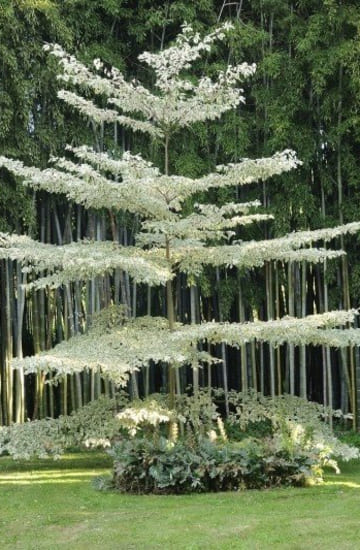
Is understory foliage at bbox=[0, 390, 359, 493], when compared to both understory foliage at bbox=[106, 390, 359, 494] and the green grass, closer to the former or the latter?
understory foliage at bbox=[106, 390, 359, 494]

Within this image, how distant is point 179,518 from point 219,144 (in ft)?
14.7

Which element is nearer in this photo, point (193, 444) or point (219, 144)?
point (193, 444)

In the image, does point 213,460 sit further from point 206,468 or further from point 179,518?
point 179,518

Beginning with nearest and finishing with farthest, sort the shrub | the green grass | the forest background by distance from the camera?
the green grass
the shrub
the forest background

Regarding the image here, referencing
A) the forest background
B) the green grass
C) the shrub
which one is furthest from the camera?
the forest background

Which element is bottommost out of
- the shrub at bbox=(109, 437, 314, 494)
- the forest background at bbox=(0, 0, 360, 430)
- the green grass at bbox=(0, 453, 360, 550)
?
the green grass at bbox=(0, 453, 360, 550)

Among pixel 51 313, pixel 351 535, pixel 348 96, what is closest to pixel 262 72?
pixel 348 96

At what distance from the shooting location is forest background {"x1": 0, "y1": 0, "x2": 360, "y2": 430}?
7.55m

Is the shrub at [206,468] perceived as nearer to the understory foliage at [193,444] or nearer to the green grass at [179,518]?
the understory foliage at [193,444]

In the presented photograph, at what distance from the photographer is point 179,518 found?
4.57 metres

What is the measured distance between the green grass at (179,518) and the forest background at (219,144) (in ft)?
7.71

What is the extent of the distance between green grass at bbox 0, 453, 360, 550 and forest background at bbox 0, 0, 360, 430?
235 cm

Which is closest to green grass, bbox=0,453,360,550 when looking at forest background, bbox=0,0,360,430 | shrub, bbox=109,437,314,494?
shrub, bbox=109,437,314,494

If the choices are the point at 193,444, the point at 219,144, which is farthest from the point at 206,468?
the point at 219,144
